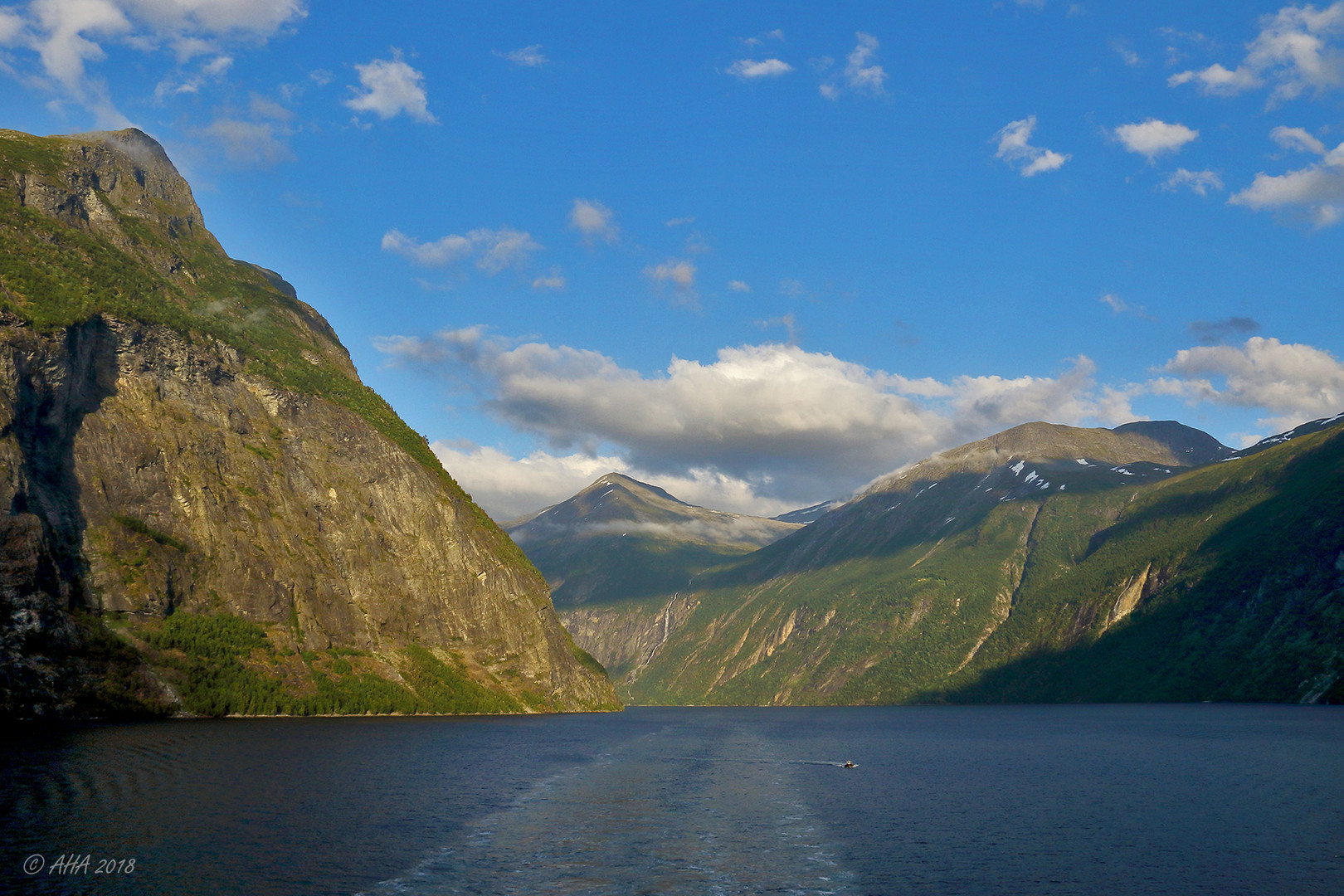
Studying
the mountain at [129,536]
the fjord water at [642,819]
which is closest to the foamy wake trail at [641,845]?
the fjord water at [642,819]

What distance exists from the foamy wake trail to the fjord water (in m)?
0.28

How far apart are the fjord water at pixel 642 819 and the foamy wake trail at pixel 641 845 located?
0.28 meters

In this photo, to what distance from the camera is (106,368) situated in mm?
177750

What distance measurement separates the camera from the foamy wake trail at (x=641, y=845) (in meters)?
49.5

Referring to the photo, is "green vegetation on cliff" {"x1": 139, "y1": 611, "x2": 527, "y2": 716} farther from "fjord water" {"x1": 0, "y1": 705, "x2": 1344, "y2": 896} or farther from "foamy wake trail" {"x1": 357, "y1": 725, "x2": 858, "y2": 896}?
"foamy wake trail" {"x1": 357, "y1": 725, "x2": 858, "y2": 896}

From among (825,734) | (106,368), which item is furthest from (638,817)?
(106,368)

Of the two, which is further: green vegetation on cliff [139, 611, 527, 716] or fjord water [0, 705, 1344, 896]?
green vegetation on cliff [139, 611, 527, 716]

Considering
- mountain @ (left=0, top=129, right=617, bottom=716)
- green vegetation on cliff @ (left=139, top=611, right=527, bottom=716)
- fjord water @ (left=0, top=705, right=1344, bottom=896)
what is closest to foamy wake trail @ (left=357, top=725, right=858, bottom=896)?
fjord water @ (left=0, top=705, right=1344, bottom=896)

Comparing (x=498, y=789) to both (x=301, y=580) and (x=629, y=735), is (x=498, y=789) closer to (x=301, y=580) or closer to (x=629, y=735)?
(x=629, y=735)

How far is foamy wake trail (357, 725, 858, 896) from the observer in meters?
49.5

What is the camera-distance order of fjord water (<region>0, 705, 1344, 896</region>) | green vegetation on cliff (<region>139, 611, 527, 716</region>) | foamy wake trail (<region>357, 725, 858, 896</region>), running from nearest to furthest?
foamy wake trail (<region>357, 725, 858, 896</region>) < fjord water (<region>0, 705, 1344, 896</region>) < green vegetation on cliff (<region>139, 611, 527, 716</region>)

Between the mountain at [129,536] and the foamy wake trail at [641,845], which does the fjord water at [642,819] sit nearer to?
the foamy wake trail at [641,845]

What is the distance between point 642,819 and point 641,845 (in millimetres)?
10734

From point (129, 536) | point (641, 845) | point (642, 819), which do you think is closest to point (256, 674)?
point (129, 536)
